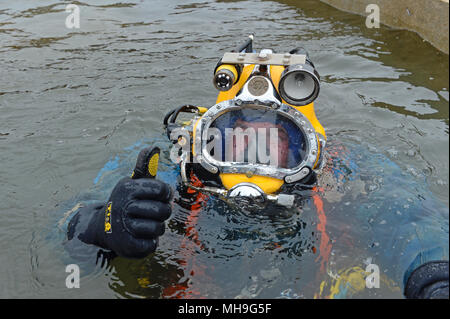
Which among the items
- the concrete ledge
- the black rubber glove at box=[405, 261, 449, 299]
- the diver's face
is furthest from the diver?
the concrete ledge

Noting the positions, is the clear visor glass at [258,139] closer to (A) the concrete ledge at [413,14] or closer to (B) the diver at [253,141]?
(B) the diver at [253,141]

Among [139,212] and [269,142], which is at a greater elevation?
[269,142]

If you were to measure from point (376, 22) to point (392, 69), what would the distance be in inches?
79.9

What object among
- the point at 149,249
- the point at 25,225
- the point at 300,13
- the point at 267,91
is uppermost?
the point at 300,13

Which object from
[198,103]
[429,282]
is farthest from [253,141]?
[198,103]

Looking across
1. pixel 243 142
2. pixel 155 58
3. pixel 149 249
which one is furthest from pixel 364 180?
pixel 155 58

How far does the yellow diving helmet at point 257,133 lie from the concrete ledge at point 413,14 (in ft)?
9.46

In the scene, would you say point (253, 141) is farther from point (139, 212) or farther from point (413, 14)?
point (413, 14)

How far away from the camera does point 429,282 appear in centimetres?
214

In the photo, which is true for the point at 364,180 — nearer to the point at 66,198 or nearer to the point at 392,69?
the point at 66,198

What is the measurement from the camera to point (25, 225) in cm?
341

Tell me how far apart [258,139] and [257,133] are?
0.04 meters

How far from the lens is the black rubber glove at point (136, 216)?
2.56m

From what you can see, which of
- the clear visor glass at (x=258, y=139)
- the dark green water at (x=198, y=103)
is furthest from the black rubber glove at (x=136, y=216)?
the clear visor glass at (x=258, y=139)
